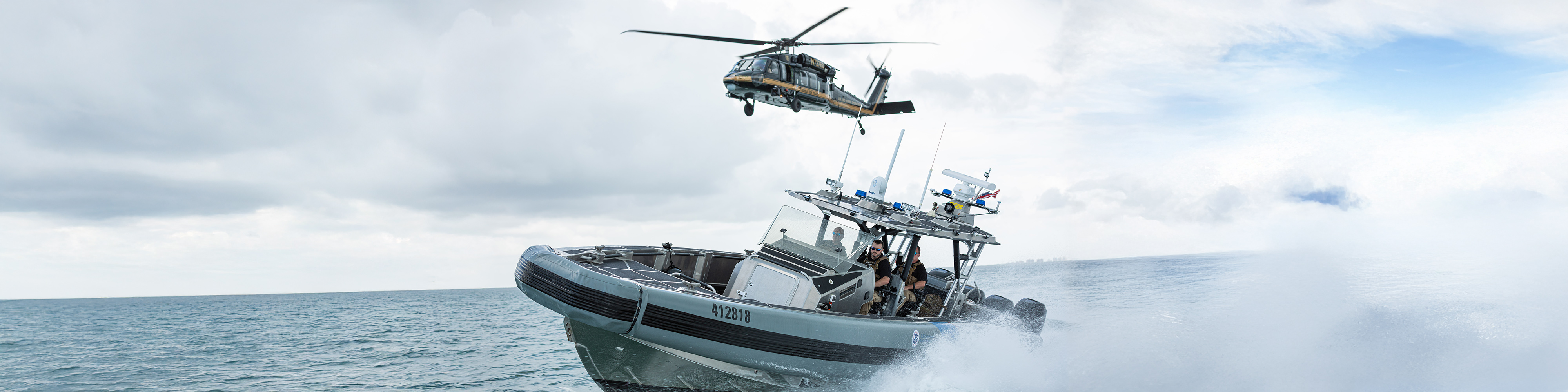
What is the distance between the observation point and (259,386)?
51.9 ft

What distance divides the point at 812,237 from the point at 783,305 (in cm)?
130

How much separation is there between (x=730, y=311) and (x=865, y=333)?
1785 mm

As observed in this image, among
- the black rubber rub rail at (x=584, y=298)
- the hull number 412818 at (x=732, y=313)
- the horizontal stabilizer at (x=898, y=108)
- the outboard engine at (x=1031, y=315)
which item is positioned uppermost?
the horizontal stabilizer at (x=898, y=108)

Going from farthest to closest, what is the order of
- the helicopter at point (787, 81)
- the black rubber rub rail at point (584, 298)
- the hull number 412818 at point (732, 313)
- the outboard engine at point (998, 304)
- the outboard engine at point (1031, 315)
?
the helicopter at point (787, 81) → the outboard engine at point (998, 304) → the outboard engine at point (1031, 315) → the hull number 412818 at point (732, 313) → the black rubber rub rail at point (584, 298)

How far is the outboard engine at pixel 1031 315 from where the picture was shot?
34.3 ft

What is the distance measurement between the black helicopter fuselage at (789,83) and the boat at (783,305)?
382 inches

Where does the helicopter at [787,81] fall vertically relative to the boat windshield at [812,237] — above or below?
above

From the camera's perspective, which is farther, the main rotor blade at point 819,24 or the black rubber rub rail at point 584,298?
the main rotor blade at point 819,24

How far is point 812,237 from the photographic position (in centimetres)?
925

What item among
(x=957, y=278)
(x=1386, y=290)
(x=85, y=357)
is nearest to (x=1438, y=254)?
(x=1386, y=290)

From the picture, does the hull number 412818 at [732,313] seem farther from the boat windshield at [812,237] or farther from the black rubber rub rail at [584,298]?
the boat windshield at [812,237]

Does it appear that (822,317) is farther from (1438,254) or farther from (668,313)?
(1438,254)

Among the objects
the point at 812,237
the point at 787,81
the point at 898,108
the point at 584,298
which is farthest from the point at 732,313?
the point at 898,108

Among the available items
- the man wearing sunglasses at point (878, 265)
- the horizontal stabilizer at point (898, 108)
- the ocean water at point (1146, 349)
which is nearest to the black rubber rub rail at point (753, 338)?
the ocean water at point (1146, 349)
